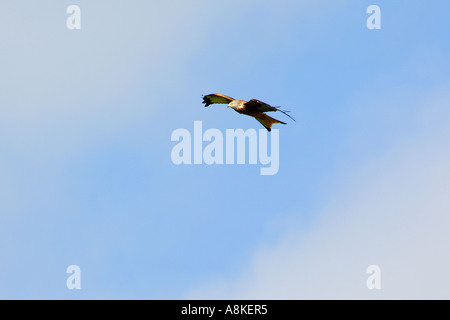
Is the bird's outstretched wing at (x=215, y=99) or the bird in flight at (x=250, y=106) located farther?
the bird's outstretched wing at (x=215, y=99)

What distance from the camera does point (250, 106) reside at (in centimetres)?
4747

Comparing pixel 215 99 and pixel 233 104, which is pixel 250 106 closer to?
pixel 233 104

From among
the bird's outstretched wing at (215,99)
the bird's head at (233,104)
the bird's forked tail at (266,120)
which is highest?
the bird's outstretched wing at (215,99)

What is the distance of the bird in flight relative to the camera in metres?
46.9

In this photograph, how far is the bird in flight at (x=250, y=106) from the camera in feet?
154

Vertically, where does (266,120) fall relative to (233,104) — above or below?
below

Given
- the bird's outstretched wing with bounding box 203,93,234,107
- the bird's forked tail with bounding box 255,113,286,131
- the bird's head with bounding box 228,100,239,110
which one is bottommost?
the bird's forked tail with bounding box 255,113,286,131

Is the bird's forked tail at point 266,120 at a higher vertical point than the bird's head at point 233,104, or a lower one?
lower

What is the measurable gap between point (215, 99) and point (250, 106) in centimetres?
364

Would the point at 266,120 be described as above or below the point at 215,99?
below

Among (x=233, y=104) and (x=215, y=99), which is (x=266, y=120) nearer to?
(x=233, y=104)

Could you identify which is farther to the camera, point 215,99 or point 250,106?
point 215,99
